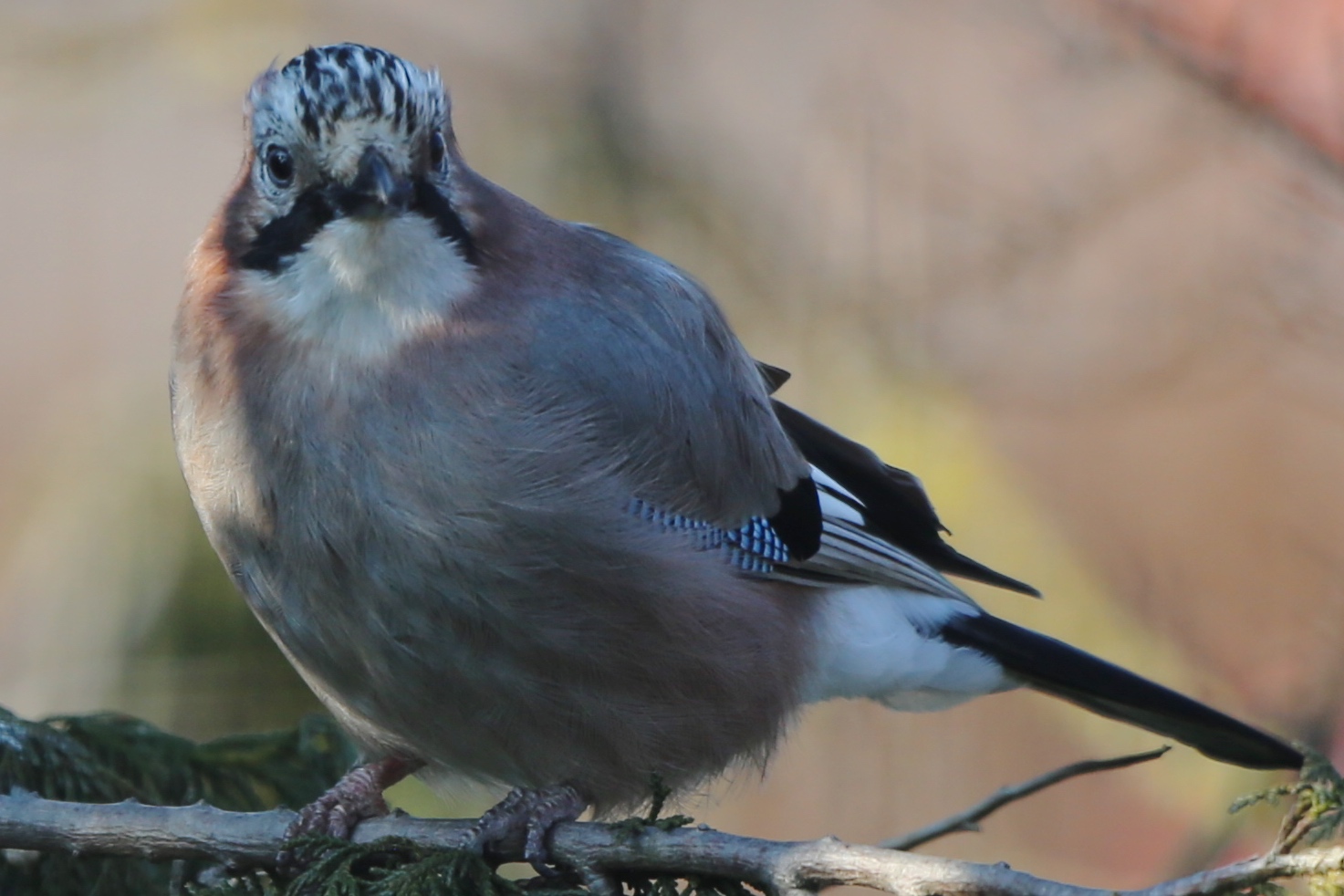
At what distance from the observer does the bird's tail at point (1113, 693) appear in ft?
10.5

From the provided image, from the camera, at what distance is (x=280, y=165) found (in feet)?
8.15

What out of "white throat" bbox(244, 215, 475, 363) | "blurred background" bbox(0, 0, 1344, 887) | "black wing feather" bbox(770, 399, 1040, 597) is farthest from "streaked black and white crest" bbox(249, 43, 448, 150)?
"blurred background" bbox(0, 0, 1344, 887)

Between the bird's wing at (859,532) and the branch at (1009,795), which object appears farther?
the bird's wing at (859,532)

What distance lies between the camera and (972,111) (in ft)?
17.6

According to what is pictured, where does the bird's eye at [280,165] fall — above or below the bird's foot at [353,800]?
above

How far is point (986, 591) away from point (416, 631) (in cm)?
281

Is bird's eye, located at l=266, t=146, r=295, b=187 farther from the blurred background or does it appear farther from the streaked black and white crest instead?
the blurred background

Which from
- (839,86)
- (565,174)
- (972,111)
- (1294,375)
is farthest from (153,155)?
(1294,375)

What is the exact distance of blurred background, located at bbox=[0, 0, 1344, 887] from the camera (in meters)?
3.98

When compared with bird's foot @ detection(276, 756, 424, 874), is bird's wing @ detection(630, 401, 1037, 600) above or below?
above

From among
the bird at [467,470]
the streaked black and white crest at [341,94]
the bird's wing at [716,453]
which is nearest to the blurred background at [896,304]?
the bird's wing at [716,453]

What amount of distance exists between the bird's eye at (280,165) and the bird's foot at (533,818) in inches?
45.4

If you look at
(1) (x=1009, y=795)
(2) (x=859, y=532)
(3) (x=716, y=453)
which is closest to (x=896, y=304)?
(2) (x=859, y=532)

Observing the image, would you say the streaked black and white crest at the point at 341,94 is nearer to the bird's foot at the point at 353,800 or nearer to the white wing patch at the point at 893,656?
the bird's foot at the point at 353,800
